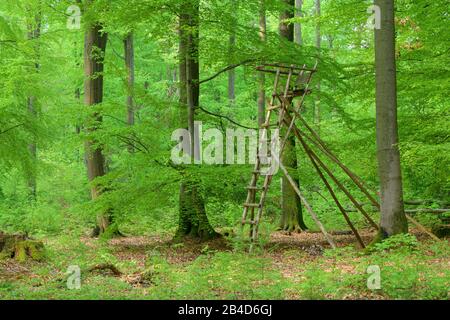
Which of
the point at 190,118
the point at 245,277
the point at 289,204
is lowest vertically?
the point at 245,277

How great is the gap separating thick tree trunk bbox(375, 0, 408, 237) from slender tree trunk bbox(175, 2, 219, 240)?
3731 millimetres

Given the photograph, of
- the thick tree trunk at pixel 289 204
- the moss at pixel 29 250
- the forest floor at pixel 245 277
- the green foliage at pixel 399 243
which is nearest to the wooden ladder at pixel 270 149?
the forest floor at pixel 245 277

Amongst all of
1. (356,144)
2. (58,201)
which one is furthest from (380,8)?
(58,201)

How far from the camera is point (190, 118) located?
1195cm

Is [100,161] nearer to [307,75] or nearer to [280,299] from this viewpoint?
[307,75]

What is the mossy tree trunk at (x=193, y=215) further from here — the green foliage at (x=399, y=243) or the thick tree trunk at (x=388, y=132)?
the green foliage at (x=399, y=243)

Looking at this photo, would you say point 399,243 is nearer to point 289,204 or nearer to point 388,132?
point 388,132

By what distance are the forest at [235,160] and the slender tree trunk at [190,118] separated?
1.6 inches

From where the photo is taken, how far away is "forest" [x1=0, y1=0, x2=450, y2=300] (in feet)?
24.2

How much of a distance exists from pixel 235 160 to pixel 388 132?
3.44 metres

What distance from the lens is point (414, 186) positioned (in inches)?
661

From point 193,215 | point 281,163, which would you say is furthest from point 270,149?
point 193,215

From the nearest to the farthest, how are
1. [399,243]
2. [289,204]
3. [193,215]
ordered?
[399,243] < [193,215] < [289,204]

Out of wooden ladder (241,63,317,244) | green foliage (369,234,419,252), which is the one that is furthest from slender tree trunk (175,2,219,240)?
green foliage (369,234,419,252)
